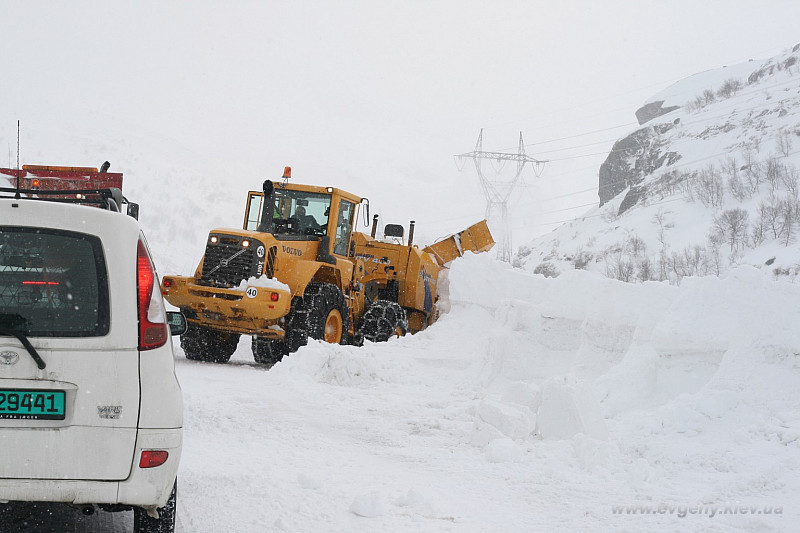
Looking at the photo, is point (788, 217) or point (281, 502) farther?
point (788, 217)

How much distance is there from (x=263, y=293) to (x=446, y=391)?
3201mm

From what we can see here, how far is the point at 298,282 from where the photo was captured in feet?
40.5

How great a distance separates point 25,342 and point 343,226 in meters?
10.6

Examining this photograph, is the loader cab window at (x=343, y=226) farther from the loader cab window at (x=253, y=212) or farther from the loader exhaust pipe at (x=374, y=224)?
the loader exhaust pipe at (x=374, y=224)

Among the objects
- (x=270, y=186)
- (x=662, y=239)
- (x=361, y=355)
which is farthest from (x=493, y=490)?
(x=662, y=239)

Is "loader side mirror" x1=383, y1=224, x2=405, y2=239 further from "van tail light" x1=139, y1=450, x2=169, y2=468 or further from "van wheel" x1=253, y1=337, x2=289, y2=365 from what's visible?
"van tail light" x1=139, y1=450, x2=169, y2=468

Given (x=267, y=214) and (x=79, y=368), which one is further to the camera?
(x=267, y=214)

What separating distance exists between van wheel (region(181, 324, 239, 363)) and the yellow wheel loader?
0.05 ft

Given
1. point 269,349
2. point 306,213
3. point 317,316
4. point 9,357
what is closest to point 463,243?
point 306,213

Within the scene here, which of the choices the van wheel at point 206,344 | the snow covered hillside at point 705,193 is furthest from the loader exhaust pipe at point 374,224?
the snow covered hillside at point 705,193

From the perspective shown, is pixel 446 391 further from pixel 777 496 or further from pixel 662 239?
pixel 662 239

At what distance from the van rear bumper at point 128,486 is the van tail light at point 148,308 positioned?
0.39m

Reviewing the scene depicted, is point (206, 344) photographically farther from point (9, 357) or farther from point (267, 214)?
point (9, 357)

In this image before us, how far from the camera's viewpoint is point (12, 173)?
559 inches
